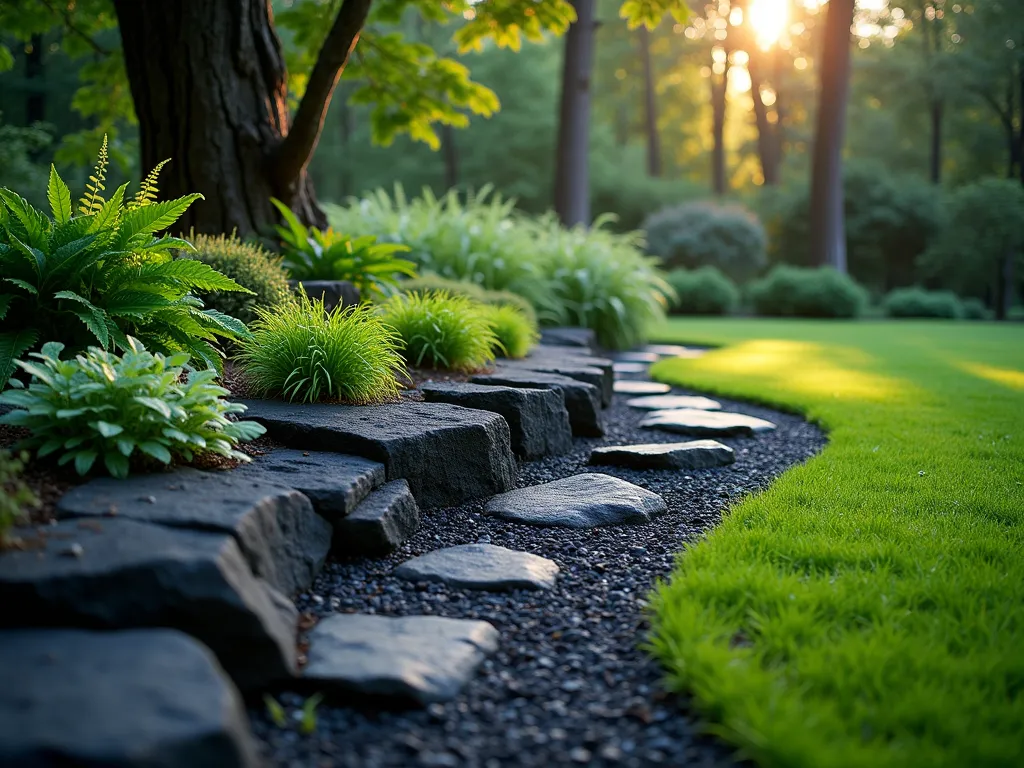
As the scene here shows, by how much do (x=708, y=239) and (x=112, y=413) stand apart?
19.0 meters

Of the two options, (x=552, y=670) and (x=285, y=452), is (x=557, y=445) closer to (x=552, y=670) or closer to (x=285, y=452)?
(x=285, y=452)

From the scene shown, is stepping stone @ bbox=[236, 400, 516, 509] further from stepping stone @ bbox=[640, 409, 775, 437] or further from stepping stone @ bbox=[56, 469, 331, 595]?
stepping stone @ bbox=[640, 409, 775, 437]

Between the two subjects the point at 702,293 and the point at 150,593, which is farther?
the point at 702,293

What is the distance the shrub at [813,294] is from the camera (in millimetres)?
15969

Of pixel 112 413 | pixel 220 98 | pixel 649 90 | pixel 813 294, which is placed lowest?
pixel 112 413

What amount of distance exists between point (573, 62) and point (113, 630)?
14.1 metres

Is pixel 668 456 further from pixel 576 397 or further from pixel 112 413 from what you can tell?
pixel 112 413

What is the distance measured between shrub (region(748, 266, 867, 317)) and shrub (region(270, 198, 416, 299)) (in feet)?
41.3

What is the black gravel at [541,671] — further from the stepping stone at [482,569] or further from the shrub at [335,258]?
the shrub at [335,258]

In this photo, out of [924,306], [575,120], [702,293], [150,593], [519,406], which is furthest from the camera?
[924,306]

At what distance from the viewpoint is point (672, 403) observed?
5.41 metres

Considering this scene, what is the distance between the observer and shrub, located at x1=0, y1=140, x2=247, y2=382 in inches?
110

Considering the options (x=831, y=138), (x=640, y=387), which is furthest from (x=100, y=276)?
(x=831, y=138)

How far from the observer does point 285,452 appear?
276cm
